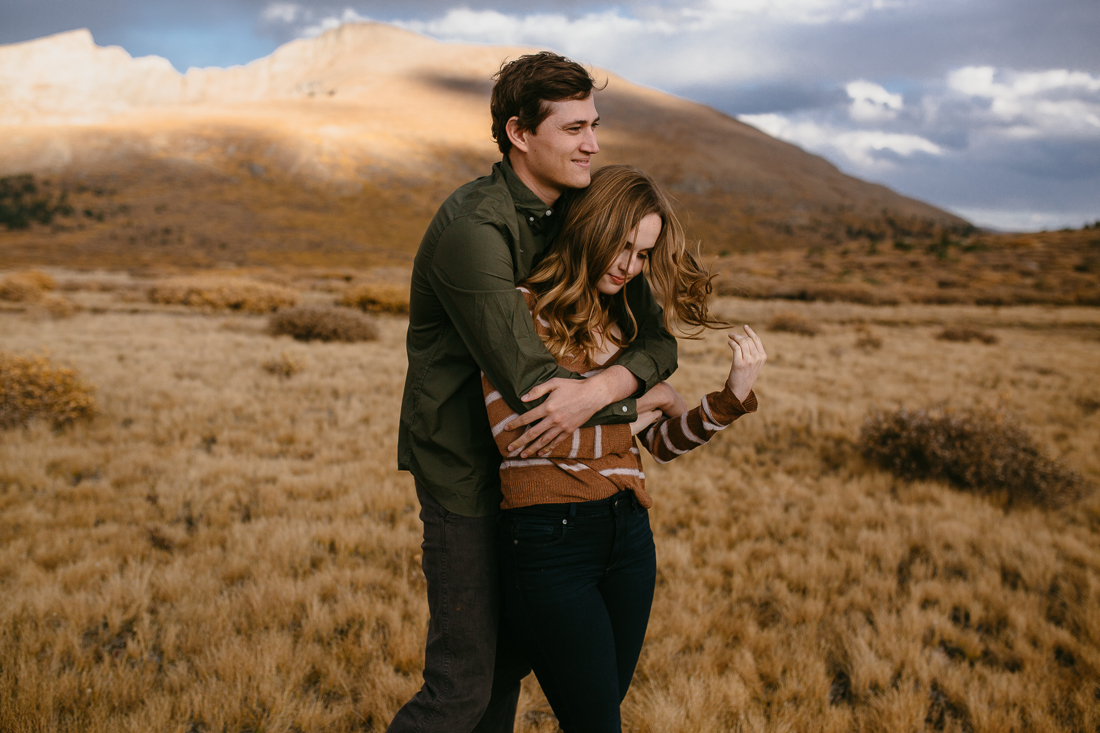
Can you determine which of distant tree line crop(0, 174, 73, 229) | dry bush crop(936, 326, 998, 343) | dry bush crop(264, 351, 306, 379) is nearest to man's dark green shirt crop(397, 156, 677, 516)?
dry bush crop(264, 351, 306, 379)

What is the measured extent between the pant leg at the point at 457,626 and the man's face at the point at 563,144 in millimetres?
1021

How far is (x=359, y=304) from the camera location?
756 inches

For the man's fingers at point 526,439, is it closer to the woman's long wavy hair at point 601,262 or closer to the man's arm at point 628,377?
the man's arm at point 628,377

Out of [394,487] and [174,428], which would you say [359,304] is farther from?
[394,487]

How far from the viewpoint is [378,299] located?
62.0 feet

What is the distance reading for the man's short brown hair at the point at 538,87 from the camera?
1562mm

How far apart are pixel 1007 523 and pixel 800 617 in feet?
8.80

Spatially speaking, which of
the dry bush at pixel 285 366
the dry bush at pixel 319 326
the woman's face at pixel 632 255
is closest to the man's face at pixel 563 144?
the woman's face at pixel 632 255

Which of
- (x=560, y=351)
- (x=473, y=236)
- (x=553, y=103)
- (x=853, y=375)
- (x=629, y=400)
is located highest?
(x=553, y=103)

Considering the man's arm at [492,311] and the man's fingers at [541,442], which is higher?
the man's arm at [492,311]

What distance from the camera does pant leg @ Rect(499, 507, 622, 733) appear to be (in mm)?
1565

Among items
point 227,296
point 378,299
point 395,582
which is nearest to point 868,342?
point 395,582

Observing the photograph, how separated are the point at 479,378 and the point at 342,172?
85.5 meters

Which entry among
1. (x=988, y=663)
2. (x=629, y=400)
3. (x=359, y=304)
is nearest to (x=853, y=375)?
(x=988, y=663)
